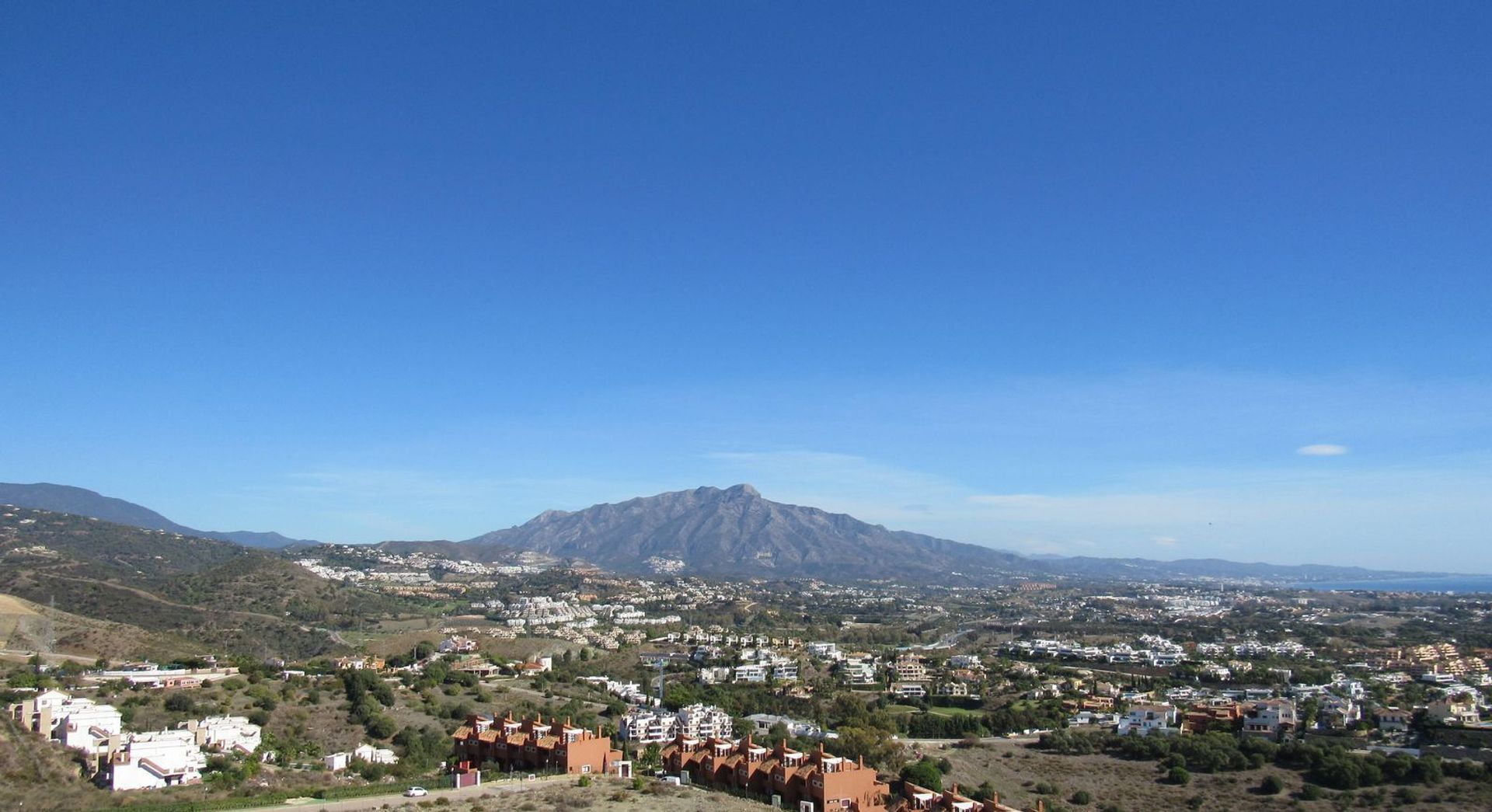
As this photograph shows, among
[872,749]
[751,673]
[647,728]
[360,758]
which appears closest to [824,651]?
[751,673]

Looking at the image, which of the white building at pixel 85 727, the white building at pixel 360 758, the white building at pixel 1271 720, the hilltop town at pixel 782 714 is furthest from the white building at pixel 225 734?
the white building at pixel 1271 720

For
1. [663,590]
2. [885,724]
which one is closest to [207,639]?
[885,724]

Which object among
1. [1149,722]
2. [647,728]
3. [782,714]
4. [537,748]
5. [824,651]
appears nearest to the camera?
[537,748]

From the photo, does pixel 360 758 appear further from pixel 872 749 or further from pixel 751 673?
pixel 751 673

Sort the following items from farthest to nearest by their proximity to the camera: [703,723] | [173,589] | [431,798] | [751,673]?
[173,589]
[751,673]
[703,723]
[431,798]

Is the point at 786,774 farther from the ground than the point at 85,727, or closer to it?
closer to it

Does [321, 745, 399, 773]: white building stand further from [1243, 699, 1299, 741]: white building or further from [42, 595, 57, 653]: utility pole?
[1243, 699, 1299, 741]: white building
